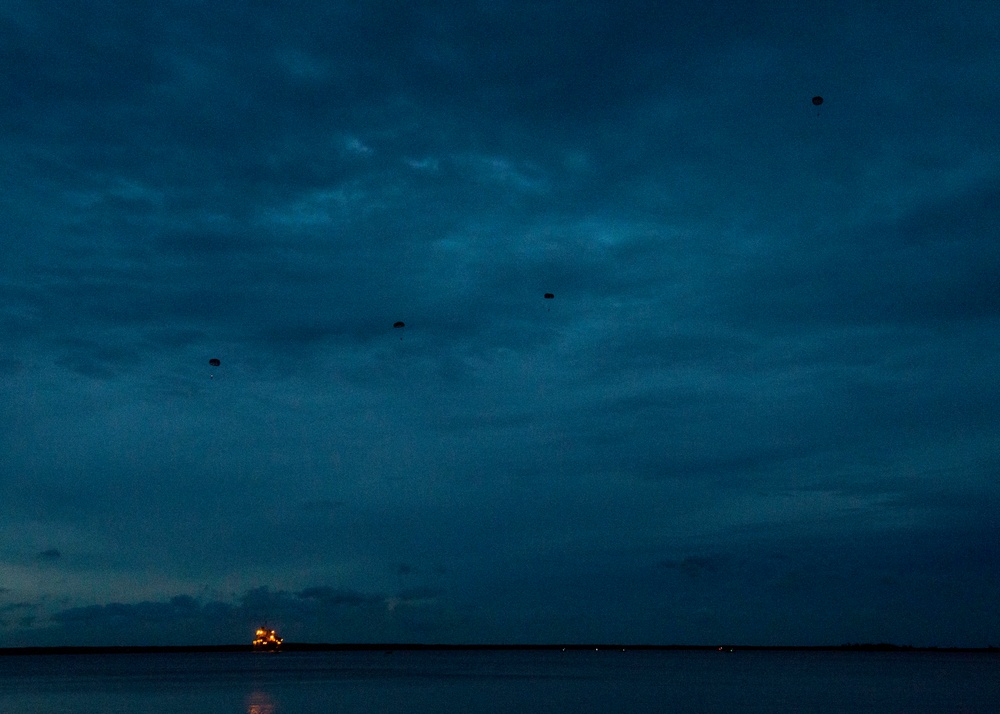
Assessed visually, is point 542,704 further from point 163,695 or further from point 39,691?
point 39,691

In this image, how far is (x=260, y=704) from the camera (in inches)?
3268

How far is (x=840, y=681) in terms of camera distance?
132m

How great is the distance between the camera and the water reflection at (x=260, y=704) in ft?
247

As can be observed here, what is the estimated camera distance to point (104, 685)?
12344 cm

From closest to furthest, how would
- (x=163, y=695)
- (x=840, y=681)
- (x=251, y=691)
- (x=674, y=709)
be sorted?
(x=674, y=709), (x=163, y=695), (x=251, y=691), (x=840, y=681)

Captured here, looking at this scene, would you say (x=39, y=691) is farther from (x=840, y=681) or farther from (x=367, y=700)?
(x=840, y=681)

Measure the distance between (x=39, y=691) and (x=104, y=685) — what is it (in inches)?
632

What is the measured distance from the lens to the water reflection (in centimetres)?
7544

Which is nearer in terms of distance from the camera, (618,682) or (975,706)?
(975,706)

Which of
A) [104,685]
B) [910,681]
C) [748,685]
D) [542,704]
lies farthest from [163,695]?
[910,681]

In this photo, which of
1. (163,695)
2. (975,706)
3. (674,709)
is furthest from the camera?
(163,695)

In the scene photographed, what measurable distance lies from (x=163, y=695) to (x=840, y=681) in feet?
298

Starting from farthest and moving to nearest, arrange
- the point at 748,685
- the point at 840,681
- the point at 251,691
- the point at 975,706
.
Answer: the point at 840,681 → the point at 748,685 → the point at 251,691 → the point at 975,706

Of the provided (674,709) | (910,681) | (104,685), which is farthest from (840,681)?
(104,685)
